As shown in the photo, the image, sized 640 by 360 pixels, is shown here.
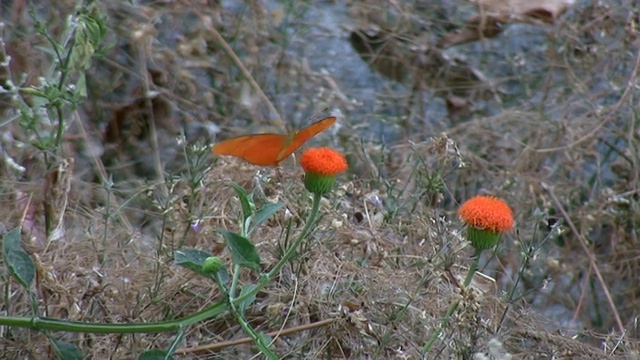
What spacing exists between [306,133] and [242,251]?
0.74ft

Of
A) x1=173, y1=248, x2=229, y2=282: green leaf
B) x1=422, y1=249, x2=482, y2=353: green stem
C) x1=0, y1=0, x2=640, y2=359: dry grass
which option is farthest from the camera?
x1=0, y1=0, x2=640, y2=359: dry grass

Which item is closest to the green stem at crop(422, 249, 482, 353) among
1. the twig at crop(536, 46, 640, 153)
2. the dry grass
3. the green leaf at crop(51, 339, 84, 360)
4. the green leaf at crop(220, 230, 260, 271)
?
the dry grass

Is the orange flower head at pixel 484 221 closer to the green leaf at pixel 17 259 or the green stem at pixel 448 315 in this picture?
the green stem at pixel 448 315

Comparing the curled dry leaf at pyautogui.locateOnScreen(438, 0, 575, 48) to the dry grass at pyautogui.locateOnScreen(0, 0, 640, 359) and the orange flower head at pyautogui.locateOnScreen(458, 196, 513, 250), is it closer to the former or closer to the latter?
the dry grass at pyautogui.locateOnScreen(0, 0, 640, 359)

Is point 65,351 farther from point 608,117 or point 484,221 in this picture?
point 608,117

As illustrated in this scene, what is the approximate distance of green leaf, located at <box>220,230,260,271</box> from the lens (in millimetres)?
1189

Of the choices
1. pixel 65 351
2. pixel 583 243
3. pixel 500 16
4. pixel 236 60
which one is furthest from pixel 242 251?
pixel 500 16

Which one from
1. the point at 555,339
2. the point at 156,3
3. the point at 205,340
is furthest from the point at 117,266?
the point at 156,3

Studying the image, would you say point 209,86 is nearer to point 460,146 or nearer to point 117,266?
point 460,146

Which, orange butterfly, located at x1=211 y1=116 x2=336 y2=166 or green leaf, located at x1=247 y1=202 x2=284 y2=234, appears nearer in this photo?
green leaf, located at x1=247 y1=202 x2=284 y2=234

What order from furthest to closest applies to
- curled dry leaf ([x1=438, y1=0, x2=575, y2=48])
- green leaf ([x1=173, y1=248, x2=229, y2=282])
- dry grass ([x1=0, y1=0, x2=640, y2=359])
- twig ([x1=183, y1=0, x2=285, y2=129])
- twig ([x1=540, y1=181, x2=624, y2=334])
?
curled dry leaf ([x1=438, y1=0, x2=575, y2=48]), twig ([x1=183, y1=0, x2=285, y2=129]), twig ([x1=540, y1=181, x2=624, y2=334]), dry grass ([x1=0, y1=0, x2=640, y2=359]), green leaf ([x1=173, y1=248, x2=229, y2=282])

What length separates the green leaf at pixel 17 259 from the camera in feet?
3.94

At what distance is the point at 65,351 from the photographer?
1.22 metres

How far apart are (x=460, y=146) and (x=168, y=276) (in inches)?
48.3
